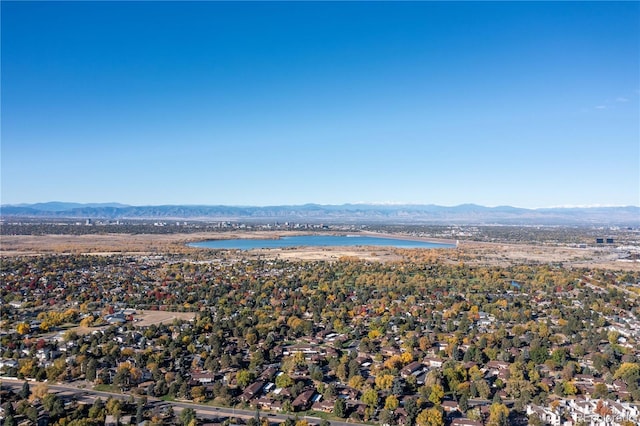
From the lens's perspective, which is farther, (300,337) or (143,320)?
(143,320)

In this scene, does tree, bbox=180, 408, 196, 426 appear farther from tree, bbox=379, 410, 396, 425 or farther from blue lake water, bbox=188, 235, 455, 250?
blue lake water, bbox=188, 235, 455, 250

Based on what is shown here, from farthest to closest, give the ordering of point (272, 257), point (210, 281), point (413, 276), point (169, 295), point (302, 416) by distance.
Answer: point (272, 257) < point (413, 276) < point (210, 281) < point (169, 295) < point (302, 416)

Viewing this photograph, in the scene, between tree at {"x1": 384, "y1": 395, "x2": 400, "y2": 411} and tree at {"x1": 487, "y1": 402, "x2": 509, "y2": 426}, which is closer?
tree at {"x1": 487, "y1": 402, "x2": 509, "y2": 426}

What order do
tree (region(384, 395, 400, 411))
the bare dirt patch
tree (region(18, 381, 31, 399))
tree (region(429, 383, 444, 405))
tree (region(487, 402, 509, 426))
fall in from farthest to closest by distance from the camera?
1. the bare dirt patch
2. tree (region(18, 381, 31, 399))
3. tree (region(429, 383, 444, 405))
4. tree (region(384, 395, 400, 411))
5. tree (region(487, 402, 509, 426))

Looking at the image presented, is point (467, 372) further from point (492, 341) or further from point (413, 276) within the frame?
point (413, 276)

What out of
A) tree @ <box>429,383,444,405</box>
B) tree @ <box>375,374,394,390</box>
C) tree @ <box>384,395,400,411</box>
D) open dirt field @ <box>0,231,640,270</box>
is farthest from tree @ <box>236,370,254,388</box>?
open dirt field @ <box>0,231,640,270</box>

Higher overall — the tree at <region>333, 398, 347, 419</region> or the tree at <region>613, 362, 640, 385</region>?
the tree at <region>613, 362, 640, 385</region>

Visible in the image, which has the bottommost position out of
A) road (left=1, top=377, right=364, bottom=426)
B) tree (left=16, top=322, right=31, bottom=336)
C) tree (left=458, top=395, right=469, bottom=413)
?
road (left=1, top=377, right=364, bottom=426)

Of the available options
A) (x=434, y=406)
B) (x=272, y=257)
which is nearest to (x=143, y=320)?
(x=434, y=406)
